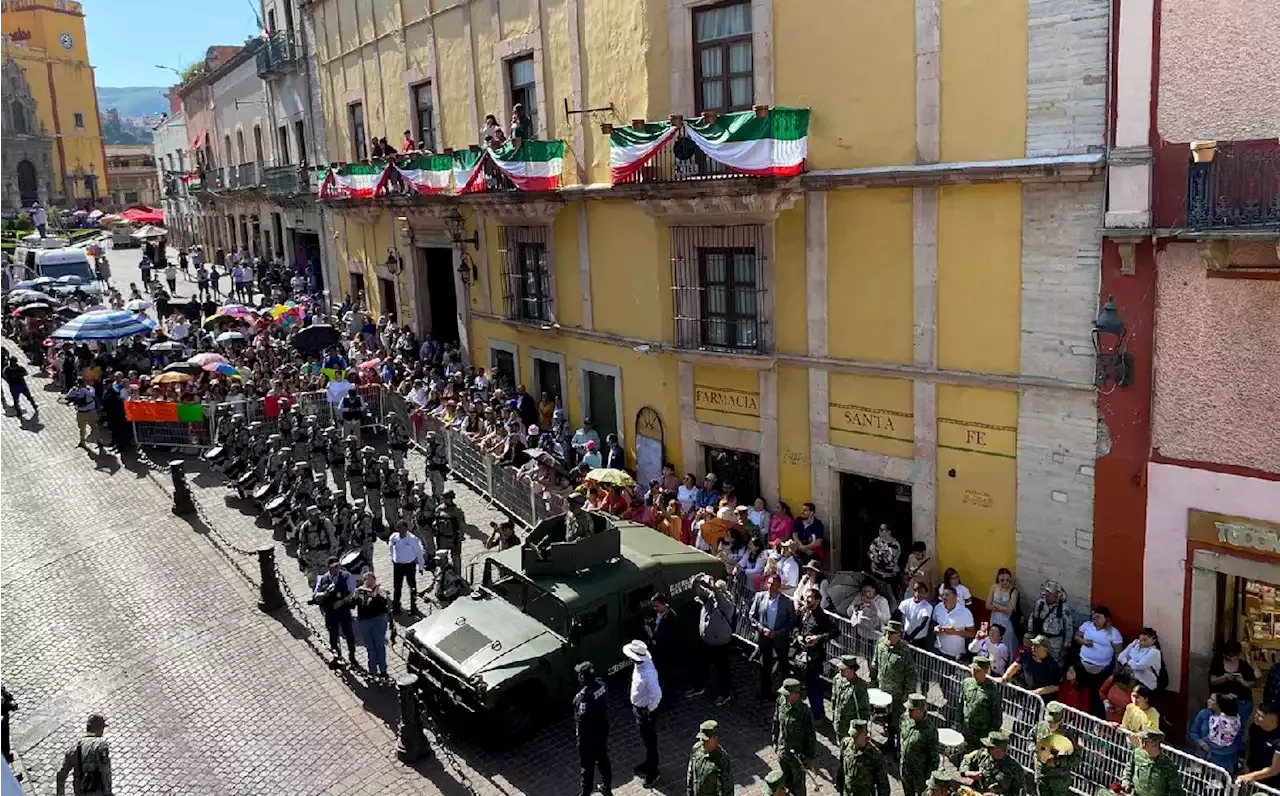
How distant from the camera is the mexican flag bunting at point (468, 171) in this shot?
768 inches

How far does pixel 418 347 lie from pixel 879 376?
1535 cm

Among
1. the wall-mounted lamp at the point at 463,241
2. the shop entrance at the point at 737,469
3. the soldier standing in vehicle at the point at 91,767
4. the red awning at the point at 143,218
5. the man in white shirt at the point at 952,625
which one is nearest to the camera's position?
the soldier standing in vehicle at the point at 91,767

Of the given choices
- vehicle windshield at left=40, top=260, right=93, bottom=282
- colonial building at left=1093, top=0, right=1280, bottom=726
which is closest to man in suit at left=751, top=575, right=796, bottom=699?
colonial building at left=1093, top=0, right=1280, bottom=726

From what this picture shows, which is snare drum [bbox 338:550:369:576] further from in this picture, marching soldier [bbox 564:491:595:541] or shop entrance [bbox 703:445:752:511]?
shop entrance [bbox 703:445:752:511]

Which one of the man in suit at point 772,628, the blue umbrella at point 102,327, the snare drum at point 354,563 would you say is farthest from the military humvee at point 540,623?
the blue umbrella at point 102,327

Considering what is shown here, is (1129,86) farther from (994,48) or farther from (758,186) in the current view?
(758,186)

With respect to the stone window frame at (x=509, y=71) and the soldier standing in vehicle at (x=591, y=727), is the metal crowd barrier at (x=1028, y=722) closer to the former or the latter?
the soldier standing in vehicle at (x=591, y=727)

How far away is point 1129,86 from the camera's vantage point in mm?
10797

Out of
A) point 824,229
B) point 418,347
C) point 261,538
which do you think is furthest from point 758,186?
point 418,347

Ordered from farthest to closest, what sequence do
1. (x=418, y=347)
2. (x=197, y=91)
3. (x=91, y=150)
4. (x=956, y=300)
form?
(x=91, y=150) → (x=197, y=91) → (x=418, y=347) → (x=956, y=300)

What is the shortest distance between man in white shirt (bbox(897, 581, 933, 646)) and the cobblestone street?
1.87 metres

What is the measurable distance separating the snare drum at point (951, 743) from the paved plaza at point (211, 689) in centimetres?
136

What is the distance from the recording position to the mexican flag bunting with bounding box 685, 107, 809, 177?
13594 mm

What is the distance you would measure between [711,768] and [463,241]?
51.1 feet
